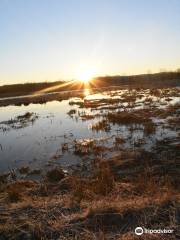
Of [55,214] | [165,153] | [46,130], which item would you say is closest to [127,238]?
[55,214]

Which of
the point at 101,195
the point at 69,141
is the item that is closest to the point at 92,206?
the point at 101,195

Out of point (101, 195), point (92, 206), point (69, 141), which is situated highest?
point (92, 206)

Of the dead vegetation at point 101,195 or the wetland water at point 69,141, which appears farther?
the wetland water at point 69,141

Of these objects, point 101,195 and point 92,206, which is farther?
point 101,195

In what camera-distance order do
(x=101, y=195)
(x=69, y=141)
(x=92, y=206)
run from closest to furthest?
(x=92, y=206)
(x=101, y=195)
(x=69, y=141)

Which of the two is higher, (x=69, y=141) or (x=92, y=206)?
(x=92, y=206)

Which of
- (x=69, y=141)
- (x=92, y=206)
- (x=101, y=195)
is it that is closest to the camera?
(x=92, y=206)

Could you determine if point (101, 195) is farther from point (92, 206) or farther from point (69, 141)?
point (69, 141)

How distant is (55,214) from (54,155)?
7.88 m

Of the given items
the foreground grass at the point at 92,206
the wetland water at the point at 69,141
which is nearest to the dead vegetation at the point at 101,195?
the foreground grass at the point at 92,206

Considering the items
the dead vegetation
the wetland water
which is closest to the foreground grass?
the dead vegetation

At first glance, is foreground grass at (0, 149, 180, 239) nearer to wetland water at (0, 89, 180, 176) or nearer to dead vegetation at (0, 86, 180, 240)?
dead vegetation at (0, 86, 180, 240)

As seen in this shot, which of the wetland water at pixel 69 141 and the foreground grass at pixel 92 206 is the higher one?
the foreground grass at pixel 92 206

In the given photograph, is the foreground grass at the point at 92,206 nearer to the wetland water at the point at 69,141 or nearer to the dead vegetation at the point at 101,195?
the dead vegetation at the point at 101,195
